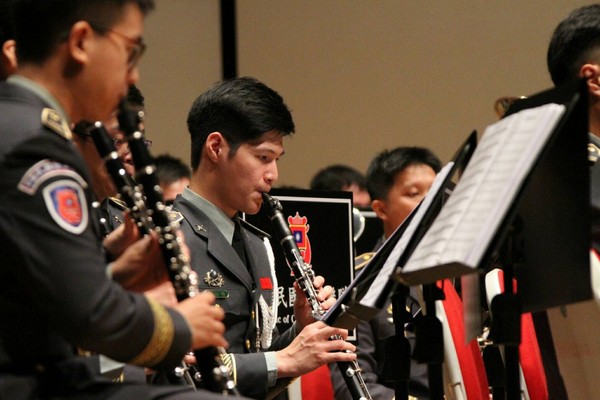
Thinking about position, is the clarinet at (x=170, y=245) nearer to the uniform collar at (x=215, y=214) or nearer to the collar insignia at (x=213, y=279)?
the collar insignia at (x=213, y=279)

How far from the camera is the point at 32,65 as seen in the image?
5.69 feet

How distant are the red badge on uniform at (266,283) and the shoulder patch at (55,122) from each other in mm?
1359

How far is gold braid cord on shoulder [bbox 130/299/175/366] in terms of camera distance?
5.37 ft

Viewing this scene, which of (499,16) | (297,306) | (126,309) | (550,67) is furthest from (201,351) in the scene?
(499,16)

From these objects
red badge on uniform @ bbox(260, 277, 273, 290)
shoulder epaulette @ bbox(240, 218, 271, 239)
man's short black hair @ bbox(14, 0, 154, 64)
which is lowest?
red badge on uniform @ bbox(260, 277, 273, 290)

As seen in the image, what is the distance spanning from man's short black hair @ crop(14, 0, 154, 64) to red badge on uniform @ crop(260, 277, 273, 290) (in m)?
1.35

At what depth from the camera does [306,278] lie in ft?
9.45

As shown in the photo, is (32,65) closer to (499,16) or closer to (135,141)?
(135,141)

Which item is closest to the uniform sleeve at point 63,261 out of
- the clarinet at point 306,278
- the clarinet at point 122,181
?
the clarinet at point 122,181

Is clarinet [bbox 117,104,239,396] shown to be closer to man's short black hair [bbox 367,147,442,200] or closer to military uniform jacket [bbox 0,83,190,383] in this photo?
military uniform jacket [bbox 0,83,190,383]

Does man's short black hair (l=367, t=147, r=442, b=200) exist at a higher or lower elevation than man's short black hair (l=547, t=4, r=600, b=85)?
lower

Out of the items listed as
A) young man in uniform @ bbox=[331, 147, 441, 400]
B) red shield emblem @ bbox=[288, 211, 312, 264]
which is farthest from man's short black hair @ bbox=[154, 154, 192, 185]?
red shield emblem @ bbox=[288, 211, 312, 264]

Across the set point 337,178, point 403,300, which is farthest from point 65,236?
point 337,178

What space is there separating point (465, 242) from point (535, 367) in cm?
135
